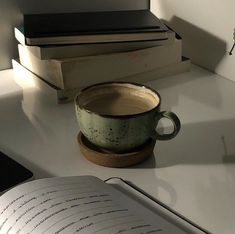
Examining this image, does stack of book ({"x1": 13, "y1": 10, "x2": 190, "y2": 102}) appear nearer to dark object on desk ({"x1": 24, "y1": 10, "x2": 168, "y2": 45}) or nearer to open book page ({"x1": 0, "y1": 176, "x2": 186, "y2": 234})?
dark object on desk ({"x1": 24, "y1": 10, "x2": 168, "y2": 45})

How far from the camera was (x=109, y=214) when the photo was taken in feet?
1.95

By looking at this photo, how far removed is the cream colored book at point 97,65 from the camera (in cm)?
93

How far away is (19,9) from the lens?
106cm

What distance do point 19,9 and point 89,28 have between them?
0.58ft

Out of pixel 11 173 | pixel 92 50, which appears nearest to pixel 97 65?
pixel 92 50

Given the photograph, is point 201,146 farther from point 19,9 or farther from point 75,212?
point 19,9

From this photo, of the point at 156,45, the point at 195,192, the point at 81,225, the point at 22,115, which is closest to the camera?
the point at 81,225

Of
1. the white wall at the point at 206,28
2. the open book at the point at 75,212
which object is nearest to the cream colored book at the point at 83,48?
the white wall at the point at 206,28

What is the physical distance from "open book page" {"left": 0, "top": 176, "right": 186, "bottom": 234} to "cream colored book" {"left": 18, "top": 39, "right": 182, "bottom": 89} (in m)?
0.31

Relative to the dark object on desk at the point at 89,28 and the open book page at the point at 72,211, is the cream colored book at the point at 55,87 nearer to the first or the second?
the dark object on desk at the point at 89,28

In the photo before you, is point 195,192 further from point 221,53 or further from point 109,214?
point 221,53

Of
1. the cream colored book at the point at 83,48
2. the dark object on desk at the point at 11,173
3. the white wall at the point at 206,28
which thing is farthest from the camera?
the white wall at the point at 206,28

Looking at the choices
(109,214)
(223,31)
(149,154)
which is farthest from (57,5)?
(109,214)

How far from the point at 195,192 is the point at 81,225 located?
191 millimetres
